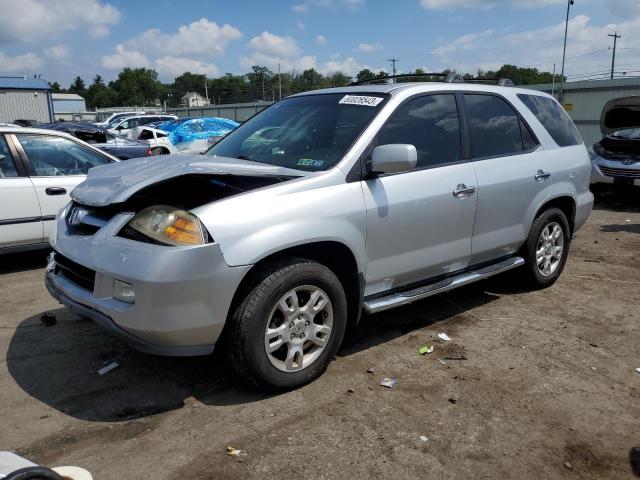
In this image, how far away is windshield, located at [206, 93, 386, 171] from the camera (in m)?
3.77

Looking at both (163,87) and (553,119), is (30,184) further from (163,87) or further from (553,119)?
(163,87)

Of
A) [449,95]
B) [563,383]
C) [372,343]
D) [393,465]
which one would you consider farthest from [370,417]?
[449,95]

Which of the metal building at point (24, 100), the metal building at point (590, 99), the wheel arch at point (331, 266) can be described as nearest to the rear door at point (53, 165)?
the wheel arch at point (331, 266)

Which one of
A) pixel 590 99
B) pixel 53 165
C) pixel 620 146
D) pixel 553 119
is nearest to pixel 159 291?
pixel 53 165

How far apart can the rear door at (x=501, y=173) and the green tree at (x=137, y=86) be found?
112905 millimetres

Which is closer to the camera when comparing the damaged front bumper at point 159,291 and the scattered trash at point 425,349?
the damaged front bumper at point 159,291

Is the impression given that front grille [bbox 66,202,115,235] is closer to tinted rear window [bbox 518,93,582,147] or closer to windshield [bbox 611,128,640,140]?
tinted rear window [bbox 518,93,582,147]

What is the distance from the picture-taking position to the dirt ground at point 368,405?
2.73 meters

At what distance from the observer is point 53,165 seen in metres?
6.18

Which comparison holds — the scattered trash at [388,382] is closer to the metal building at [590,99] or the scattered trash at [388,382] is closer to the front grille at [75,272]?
the front grille at [75,272]

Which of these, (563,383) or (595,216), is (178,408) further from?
(595,216)

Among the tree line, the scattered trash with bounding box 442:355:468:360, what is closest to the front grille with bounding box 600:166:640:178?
the scattered trash with bounding box 442:355:468:360

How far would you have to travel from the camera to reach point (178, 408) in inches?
127

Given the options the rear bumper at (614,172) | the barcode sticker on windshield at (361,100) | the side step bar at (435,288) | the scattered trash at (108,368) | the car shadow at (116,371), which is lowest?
the car shadow at (116,371)
